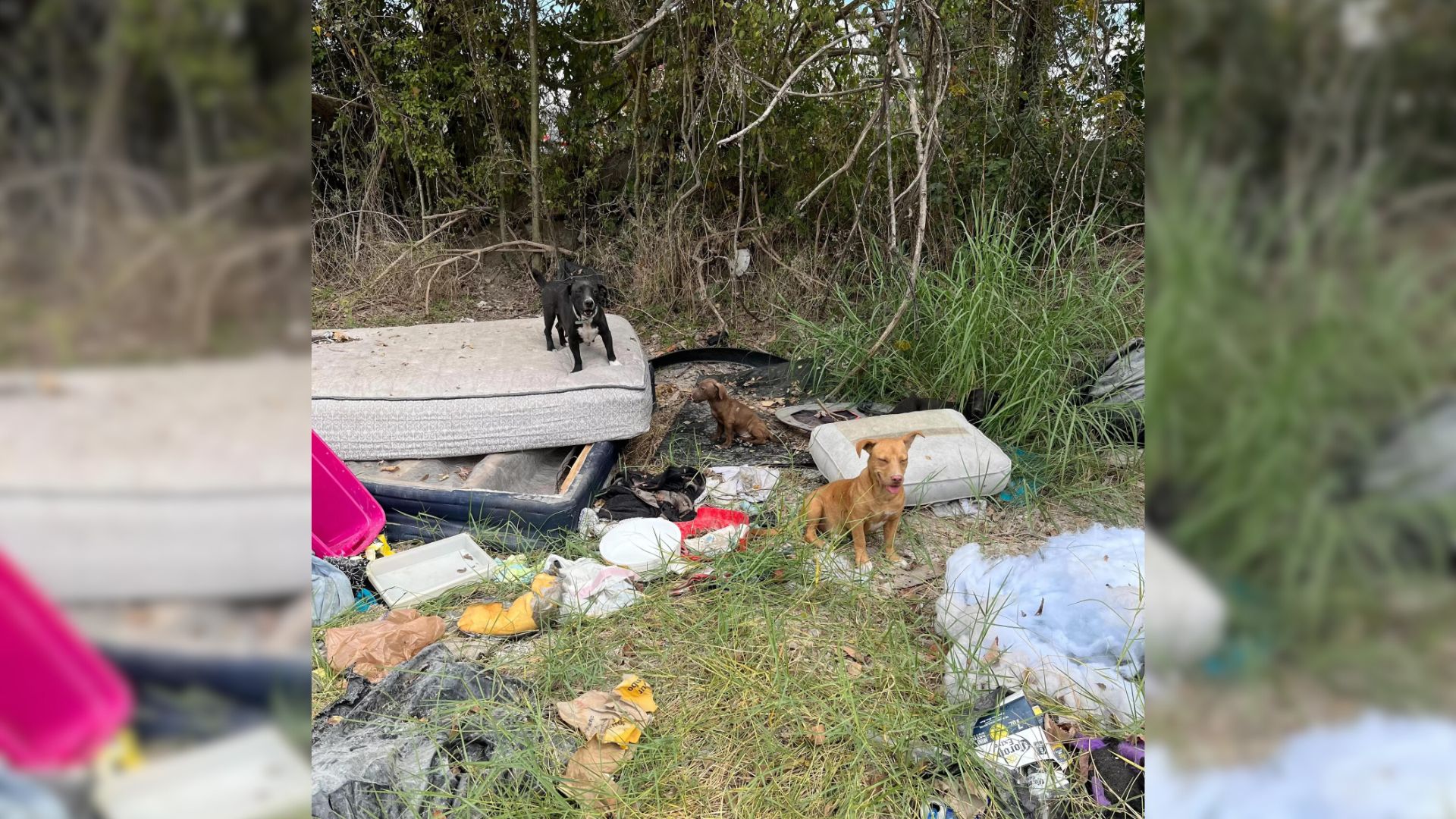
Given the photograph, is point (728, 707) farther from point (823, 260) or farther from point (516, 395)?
point (823, 260)

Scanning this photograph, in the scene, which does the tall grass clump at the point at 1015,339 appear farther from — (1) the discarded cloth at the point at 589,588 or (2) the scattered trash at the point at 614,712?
(2) the scattered trash at the point at 614,712

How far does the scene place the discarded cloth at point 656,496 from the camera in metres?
3.43

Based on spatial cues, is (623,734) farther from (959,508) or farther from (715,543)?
(959,508)

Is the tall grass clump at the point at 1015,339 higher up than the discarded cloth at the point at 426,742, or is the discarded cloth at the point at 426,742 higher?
the tall grass clump at the point at 1015,339
